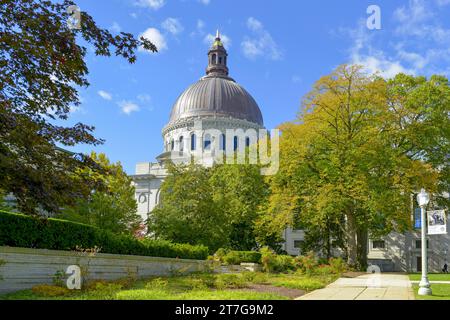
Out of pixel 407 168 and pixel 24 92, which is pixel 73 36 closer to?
pixel 24 92

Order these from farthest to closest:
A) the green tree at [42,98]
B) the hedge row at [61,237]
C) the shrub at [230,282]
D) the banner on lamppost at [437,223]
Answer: the shrub at [230,282] → the banner on lamppost at [437,223] → the hedge row at [61,237] → the green tree at [42,98]

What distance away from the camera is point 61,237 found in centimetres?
1702

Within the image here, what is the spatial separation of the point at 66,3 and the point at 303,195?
1020 inches

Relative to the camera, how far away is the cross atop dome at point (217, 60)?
3875 inches

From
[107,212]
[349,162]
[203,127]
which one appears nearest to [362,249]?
[349,162]

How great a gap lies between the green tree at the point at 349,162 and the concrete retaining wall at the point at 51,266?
1448cm

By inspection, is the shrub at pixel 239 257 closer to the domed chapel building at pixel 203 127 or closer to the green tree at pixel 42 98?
the green tree at pixel 42 98

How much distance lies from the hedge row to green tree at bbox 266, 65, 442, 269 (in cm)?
1298

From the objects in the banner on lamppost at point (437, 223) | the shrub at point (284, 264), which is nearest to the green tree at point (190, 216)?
the shrub at point (284, 264)

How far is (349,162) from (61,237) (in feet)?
66.4

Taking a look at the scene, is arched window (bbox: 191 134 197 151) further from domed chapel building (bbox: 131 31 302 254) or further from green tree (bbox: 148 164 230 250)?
green tree (bbox: 148 164 230 250)

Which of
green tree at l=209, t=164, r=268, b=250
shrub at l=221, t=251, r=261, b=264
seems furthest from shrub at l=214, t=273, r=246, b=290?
green tree at l=209, t=164, r=268, b=250

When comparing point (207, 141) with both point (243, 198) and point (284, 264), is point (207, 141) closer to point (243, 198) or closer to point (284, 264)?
point (243, 198)

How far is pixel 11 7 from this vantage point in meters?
10.2
